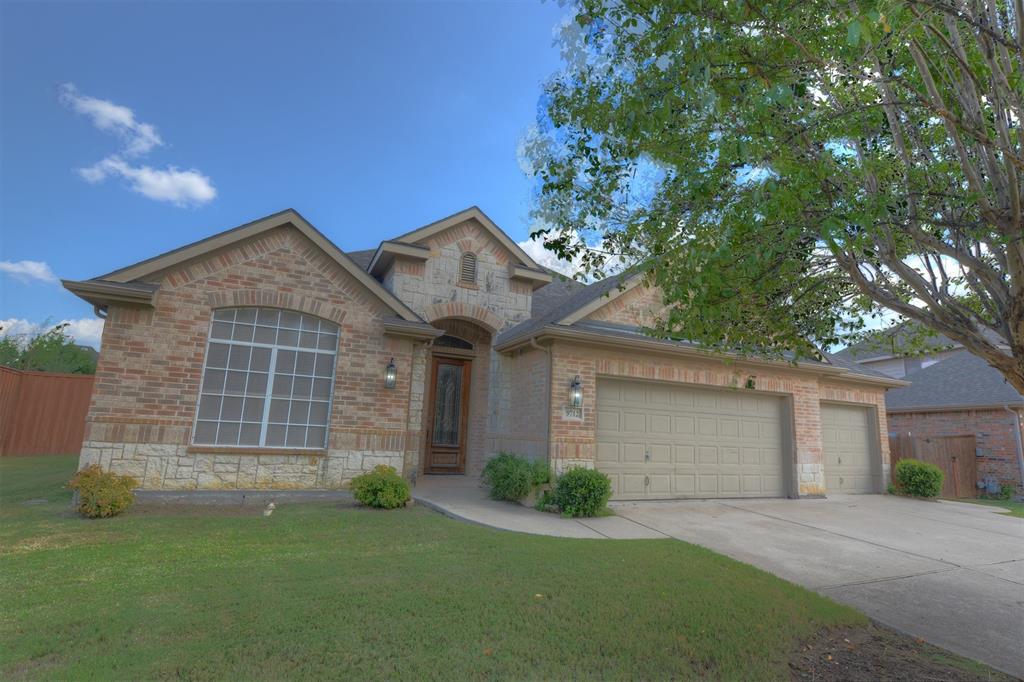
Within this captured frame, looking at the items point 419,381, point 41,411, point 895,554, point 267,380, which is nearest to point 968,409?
point 895,554

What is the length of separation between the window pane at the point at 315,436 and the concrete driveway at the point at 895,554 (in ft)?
18.5

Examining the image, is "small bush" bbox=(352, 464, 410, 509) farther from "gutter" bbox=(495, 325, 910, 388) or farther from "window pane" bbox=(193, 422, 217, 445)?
"gutter" bbox=(495, 325, 910, 388)

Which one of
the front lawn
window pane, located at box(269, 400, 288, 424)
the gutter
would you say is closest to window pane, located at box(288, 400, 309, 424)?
window pane, located at box(269, 400, 288, 424)

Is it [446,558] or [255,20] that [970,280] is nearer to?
[446,558]

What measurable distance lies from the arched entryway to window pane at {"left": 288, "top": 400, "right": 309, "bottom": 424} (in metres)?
3.89

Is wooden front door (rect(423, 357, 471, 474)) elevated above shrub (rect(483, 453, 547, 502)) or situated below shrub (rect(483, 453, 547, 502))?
above

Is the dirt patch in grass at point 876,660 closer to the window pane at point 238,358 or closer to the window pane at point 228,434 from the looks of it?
the window pane at point 228,434

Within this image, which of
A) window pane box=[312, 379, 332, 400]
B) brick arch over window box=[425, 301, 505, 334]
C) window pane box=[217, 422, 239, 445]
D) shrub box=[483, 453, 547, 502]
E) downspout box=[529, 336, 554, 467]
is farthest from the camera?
brick arch over window box=[425, 301, 505, 334]

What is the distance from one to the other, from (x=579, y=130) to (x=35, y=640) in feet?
20.6

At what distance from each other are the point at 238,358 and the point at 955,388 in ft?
73.5

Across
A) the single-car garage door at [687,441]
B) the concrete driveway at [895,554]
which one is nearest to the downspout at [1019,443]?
the concrete driveway at [895,554]

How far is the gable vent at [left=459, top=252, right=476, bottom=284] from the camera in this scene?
42.8 feet

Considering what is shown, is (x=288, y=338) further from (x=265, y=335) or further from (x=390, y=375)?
(x=390, y=375)

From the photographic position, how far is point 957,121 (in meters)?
3.74
